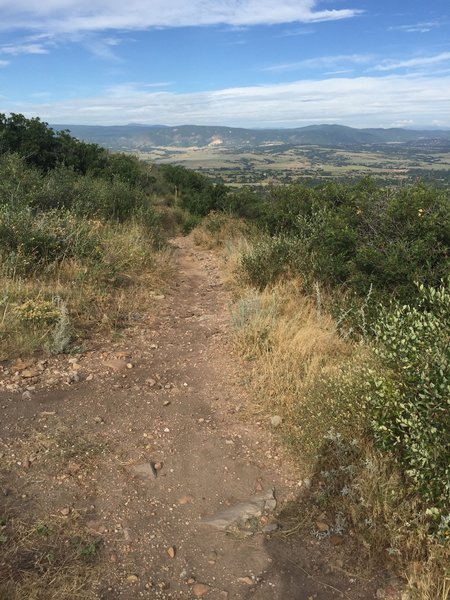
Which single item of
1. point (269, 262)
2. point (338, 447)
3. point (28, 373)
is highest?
point (269, 262)

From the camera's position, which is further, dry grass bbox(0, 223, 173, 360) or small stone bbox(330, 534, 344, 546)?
dry grass bbox(0, 223, 173, 360)

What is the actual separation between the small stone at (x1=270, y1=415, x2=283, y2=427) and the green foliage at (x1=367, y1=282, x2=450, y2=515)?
3.02 ft

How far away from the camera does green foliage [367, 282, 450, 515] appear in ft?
8.59

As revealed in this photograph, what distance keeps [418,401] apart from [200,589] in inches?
65.4

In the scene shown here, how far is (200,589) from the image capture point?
2479mm

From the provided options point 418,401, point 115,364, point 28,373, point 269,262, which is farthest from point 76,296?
point 418,401

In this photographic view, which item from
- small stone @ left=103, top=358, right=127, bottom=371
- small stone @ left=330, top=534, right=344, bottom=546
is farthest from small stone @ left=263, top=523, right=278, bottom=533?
small stone @ left=103, top=358, right=127, bottom=371

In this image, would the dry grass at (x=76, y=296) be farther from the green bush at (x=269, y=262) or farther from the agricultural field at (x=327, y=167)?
the agricultural field at (x=327, y=167)

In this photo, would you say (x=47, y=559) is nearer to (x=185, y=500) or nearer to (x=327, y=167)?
(x=185, y=500)

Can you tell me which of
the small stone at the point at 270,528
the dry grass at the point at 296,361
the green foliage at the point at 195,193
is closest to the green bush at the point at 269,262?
the dry grass at the point at 296,361

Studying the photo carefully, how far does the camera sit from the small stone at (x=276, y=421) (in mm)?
3918

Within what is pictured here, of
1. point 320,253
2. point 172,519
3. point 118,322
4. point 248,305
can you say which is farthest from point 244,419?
point 320,253

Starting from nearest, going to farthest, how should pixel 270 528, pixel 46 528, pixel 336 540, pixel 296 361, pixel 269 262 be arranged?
1. pixel 46 528
2. pixel 336 540
3. pixel 270 528
4. pixel 296 361
5. pixel 269 262

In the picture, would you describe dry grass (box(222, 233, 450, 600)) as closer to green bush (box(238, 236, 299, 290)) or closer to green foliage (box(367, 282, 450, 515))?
green foliage (box(367, 282, 450, 515))
